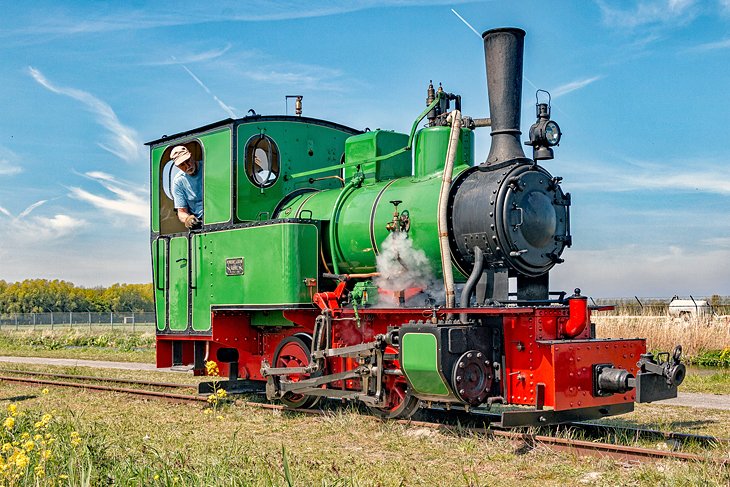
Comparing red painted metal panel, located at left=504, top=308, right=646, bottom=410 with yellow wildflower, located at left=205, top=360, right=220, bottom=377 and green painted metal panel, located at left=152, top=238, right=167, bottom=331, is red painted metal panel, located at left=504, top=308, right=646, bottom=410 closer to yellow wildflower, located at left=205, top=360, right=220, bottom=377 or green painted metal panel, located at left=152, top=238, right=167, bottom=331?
yellow wildflower, located at left=205, top=360, right=220, bottom=377

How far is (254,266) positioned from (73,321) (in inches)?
1378

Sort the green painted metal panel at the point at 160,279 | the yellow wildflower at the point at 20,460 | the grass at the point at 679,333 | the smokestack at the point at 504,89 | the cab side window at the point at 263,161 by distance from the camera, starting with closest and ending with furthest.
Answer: the yellow wildflower at the point at 20,460
the smokestack at the point at 504,89
the cab side window at the point at 263,161
the green painted metal panel at the point at 160,279
the grass at the point at 679,333

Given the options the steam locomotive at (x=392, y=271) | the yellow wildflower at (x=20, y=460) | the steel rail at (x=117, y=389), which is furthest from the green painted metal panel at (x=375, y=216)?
the yellow wildflower at (x=20, y=460)

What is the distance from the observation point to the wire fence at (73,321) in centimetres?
4035

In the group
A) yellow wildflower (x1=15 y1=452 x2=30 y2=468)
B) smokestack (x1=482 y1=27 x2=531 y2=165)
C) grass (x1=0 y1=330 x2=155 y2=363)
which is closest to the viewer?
yellow wildflower (x1=15 y1=452 x2=30 y2=468)

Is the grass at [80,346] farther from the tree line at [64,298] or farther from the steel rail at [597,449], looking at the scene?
the tree line at [64,298]

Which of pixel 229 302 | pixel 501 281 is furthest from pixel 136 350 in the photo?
pixel 501 281

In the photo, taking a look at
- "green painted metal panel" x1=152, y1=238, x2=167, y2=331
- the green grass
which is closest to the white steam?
"green painted metal panel" x1=152, y1=238, x2=167, y2=331

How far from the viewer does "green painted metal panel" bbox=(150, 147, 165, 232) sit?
11.1 metres

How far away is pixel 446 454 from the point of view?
22.2 feet

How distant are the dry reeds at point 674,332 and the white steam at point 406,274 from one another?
10.2 meters

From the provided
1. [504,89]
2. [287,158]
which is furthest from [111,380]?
[504,89]

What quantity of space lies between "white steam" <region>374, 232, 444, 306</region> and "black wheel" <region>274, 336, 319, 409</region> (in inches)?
52.5

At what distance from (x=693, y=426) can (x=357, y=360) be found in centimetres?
376
